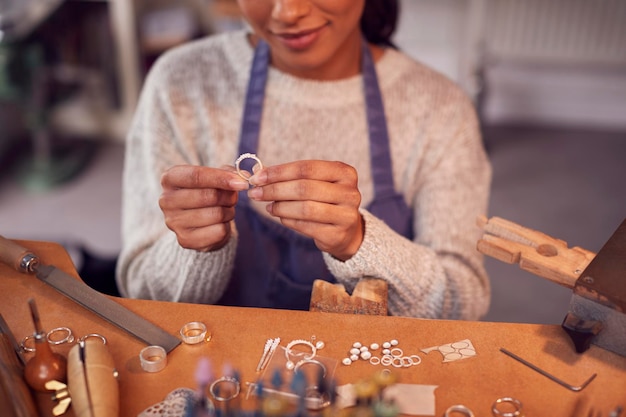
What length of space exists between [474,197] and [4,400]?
0.89 m

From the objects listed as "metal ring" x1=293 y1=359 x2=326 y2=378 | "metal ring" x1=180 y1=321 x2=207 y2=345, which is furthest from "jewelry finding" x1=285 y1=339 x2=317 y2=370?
"metal ring" x1=180 y1=321 x2=207 y2=345

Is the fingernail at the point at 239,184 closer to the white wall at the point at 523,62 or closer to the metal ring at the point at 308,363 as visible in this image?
the metal ring at the point at 308,363

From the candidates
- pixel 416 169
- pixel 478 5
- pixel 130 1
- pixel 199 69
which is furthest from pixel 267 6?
pixel 478 5

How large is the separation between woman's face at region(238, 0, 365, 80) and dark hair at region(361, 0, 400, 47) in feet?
0.59

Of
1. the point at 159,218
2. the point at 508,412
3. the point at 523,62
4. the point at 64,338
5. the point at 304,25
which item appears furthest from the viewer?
the point at 523,62

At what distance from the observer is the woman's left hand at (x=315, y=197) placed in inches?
37.8

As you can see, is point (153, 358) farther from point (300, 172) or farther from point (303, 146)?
point (303, 146)

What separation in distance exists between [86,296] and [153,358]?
157mm

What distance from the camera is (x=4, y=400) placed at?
0.74 metres

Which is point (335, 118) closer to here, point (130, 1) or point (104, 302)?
point (104, 302)

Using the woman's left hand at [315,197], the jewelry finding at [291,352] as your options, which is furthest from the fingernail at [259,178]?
the jewelry finding at [291,352]

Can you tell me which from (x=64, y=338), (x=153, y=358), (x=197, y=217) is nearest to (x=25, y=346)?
(x=64, y=338)

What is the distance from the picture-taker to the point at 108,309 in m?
0.90

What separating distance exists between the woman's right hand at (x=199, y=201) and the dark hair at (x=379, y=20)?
620mm
